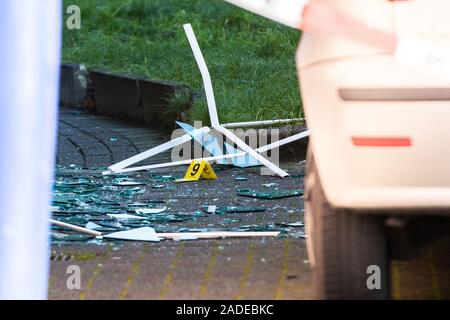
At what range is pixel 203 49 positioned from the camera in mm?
12055

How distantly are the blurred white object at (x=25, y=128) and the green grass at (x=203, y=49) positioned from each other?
5489 mm

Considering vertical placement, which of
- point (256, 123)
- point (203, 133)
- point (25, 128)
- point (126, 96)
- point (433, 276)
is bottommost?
point (433, 276)

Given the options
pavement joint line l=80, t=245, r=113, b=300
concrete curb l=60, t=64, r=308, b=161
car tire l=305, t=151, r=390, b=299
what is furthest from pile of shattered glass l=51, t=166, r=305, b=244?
car tire l=305, t=151, r=390, b=299

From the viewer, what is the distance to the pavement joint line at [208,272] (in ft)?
16.1

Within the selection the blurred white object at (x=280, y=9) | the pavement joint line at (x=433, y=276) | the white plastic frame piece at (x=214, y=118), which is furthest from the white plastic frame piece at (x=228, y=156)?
the blurred white object at (x=280, y=9)

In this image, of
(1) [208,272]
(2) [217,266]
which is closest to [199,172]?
(2) [217,266]

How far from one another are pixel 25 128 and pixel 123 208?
3.28 meters

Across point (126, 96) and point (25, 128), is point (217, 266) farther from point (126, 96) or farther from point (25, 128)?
point (126, 96)

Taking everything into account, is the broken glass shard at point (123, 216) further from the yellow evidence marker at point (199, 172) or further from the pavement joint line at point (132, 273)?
the yellow evidence marker at point (199, 172)

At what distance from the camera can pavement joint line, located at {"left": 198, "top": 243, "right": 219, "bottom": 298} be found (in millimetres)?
4906
